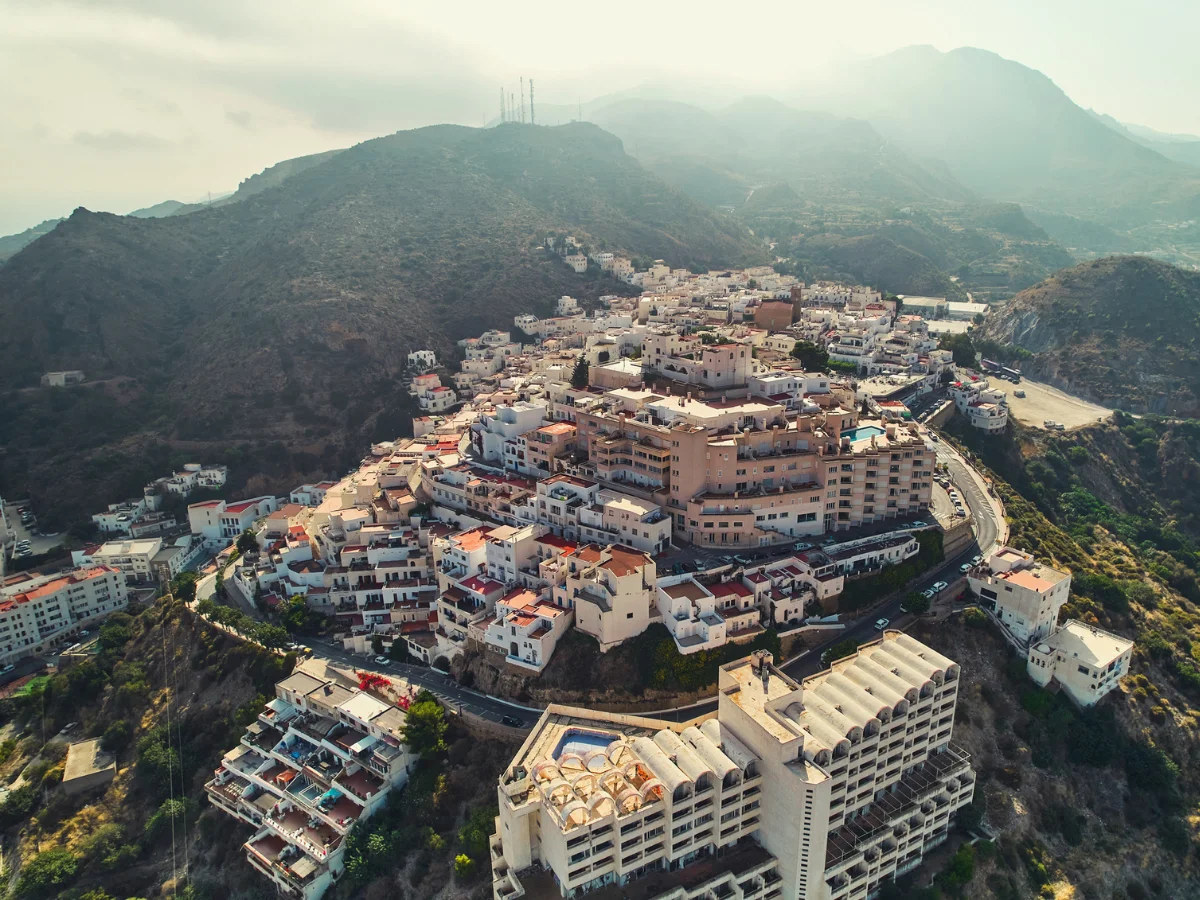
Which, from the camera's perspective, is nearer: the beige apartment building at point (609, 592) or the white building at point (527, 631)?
the beige apartment building at point (609, 592)

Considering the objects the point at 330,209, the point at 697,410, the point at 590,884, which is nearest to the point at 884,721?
the point at 590,884

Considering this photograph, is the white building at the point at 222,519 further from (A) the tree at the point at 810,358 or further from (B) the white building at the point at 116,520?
(A) the tree at the point at 810,358

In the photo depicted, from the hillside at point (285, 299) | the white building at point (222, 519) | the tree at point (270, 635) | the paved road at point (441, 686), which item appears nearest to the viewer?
the paved road at point (441, 686)

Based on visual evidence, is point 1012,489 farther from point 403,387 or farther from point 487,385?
point 403,387

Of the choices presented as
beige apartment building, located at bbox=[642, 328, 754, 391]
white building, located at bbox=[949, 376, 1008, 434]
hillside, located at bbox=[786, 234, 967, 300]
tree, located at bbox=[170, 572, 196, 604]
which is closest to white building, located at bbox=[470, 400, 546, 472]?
beige apartment building, located at bbox=[642, 328, 754, 391]

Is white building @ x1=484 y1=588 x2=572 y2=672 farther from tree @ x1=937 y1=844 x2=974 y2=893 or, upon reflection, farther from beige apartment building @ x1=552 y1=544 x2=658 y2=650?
tree @ x1=937 y1=844 x2=974 y2=893

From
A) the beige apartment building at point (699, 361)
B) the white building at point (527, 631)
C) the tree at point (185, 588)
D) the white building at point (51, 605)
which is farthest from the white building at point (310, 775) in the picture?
the white building at point (51, 605)
